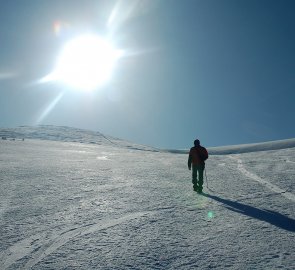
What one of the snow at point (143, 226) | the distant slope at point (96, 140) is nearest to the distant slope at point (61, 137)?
the distant slope at point (96, 140)

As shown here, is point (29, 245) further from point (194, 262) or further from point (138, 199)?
point (138, 199)

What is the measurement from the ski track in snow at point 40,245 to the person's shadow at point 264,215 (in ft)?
12.4

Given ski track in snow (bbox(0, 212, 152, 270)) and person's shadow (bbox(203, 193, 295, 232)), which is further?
person's shadow (bbox(203, 193, 295, 232))

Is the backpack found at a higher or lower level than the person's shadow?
higher

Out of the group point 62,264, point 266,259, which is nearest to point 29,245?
point 62,264

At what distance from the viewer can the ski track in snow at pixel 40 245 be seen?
6.30 m

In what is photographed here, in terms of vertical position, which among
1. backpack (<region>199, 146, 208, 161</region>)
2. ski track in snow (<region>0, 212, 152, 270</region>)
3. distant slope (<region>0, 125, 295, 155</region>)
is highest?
distant slope (<region>0, 125, 295, 155</region>)

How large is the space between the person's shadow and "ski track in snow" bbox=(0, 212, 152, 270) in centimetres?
378

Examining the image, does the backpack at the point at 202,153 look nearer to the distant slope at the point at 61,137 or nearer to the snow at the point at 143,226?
the snow at the point at 143,226

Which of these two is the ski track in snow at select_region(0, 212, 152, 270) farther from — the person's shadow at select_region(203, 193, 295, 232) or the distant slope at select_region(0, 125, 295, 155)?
the distant slope at select_region(0, 125, 295, 155)

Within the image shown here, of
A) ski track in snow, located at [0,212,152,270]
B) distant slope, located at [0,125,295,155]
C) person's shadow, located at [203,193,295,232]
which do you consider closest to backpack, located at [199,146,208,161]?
person's shadow, located at [203,193,295,232]

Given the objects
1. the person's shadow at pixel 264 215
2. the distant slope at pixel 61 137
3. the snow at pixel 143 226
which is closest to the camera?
the snow at pixel 143 226

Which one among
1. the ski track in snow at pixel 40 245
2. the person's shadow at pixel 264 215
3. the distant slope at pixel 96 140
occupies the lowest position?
the ski track in snow at pixel 40 245

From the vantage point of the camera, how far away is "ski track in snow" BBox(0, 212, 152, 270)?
6.30 m
